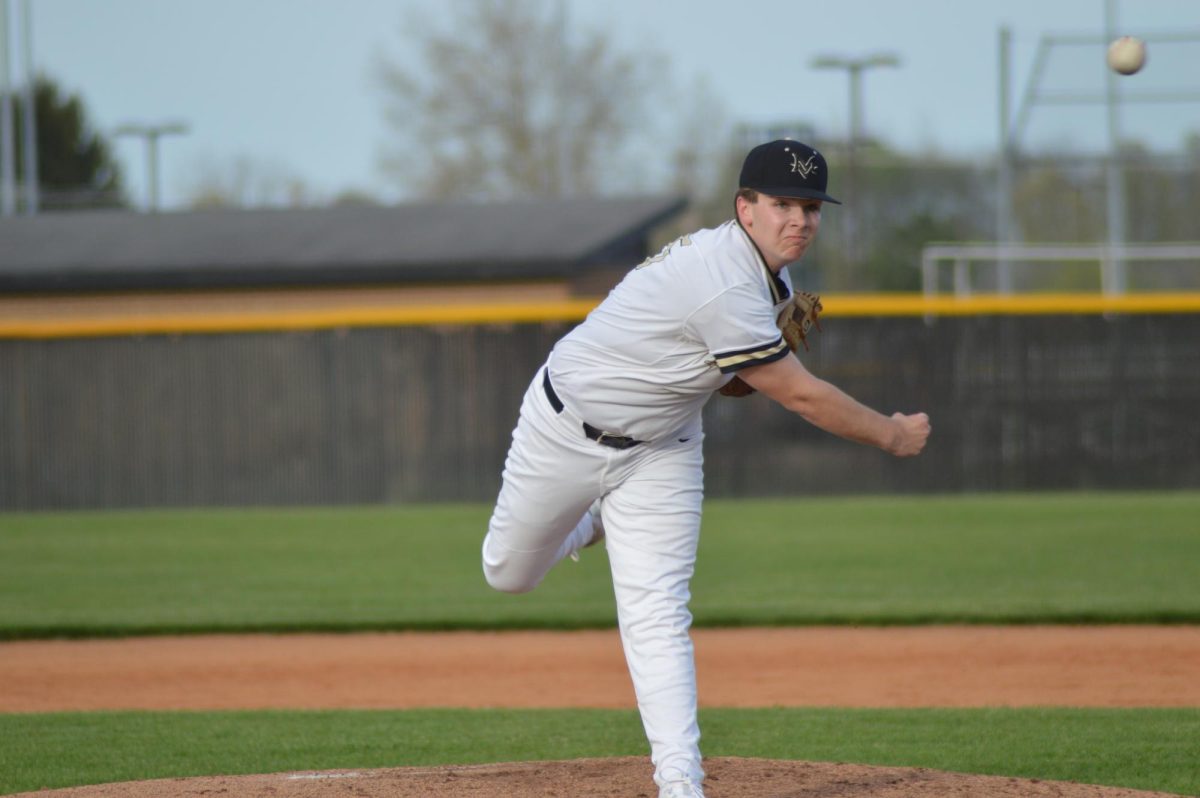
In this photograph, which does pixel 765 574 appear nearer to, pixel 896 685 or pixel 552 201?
pixel 896 685

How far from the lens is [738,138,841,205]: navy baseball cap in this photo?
384cm

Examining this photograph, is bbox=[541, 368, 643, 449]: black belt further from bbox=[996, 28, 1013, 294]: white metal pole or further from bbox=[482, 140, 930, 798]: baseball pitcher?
bbox=[996, 28, 1013, 294]: white metal pole

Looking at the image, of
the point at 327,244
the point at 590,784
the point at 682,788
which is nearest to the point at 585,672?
the point at 590,784

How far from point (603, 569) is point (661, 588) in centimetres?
795

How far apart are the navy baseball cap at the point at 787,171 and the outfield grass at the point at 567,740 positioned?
2219 millimetres

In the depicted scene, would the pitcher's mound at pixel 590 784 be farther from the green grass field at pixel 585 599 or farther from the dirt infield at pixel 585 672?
the green grass field at pixel 585 599

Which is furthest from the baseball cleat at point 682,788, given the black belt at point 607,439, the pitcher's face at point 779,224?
the pitcher's face at point 779,224

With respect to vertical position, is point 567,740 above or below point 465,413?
below

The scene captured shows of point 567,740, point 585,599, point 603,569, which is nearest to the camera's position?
point 567,740

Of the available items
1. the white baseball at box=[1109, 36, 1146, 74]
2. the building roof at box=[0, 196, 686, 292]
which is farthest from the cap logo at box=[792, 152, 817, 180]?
the building roof at box=[0, 196, 686, 292]

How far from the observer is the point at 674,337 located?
395 centimetres

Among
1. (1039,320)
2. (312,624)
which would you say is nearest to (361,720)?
(312,624)

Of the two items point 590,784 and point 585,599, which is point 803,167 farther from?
point 585,599

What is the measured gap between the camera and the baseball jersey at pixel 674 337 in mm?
3832
